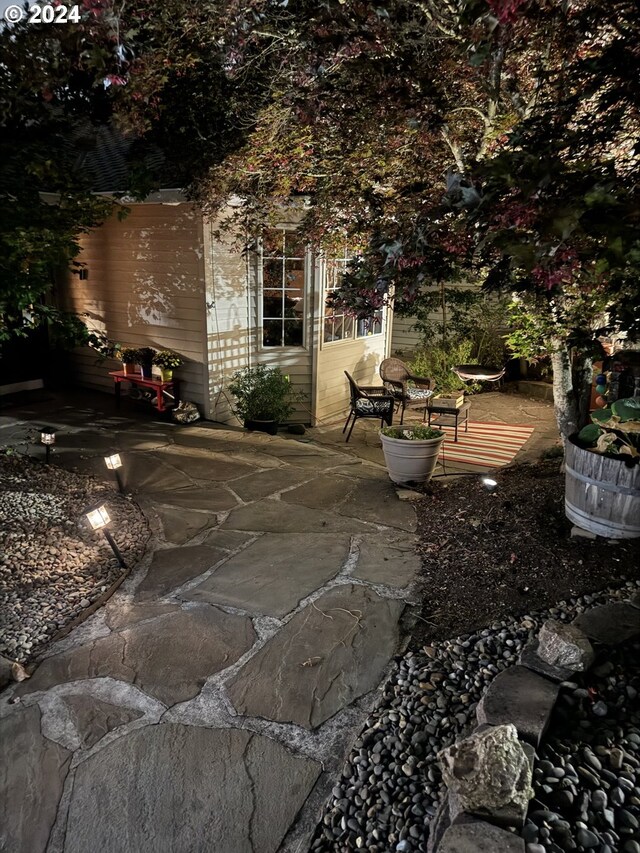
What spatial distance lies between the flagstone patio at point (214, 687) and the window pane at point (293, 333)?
173 inches

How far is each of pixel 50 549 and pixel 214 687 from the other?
2259mm

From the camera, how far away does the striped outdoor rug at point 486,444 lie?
7.86 metres

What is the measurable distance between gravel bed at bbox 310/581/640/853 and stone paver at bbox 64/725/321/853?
23 centimetres

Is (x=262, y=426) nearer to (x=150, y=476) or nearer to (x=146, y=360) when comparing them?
(x=146, y=360)

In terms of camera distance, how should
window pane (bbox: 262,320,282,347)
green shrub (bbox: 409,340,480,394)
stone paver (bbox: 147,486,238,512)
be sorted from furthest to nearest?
green shrub (bbox: 409,340,480,394)
window pane (bbox: 262,320,282,347)
stone paver (bbox: 147,486,238,512)

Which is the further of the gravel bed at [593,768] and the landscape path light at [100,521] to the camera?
the landscape path light at [100,521]

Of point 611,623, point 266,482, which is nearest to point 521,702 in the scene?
point 611,623

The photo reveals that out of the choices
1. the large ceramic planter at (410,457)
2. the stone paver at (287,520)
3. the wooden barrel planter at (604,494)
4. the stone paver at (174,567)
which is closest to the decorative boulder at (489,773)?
the wooden barrel planter at (604,494)

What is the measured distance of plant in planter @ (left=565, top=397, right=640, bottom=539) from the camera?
3799 mm

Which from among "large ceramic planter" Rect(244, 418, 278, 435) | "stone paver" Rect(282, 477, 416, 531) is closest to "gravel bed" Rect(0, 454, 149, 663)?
"stone paver" Rect(282, 477, 416, 531)

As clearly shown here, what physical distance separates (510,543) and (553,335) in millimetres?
2179

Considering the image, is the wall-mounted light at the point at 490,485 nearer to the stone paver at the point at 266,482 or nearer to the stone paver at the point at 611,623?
the stone paver at the point at 266,482

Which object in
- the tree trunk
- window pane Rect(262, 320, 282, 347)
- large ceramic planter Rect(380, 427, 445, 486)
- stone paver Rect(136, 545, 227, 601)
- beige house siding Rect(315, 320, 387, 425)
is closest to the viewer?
stone paver Rect(136, 545, 227, 601)

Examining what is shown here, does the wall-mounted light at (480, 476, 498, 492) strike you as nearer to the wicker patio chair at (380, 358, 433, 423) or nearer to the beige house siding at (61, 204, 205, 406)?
the wicker patio chair at (380, 358, 433, 423)
